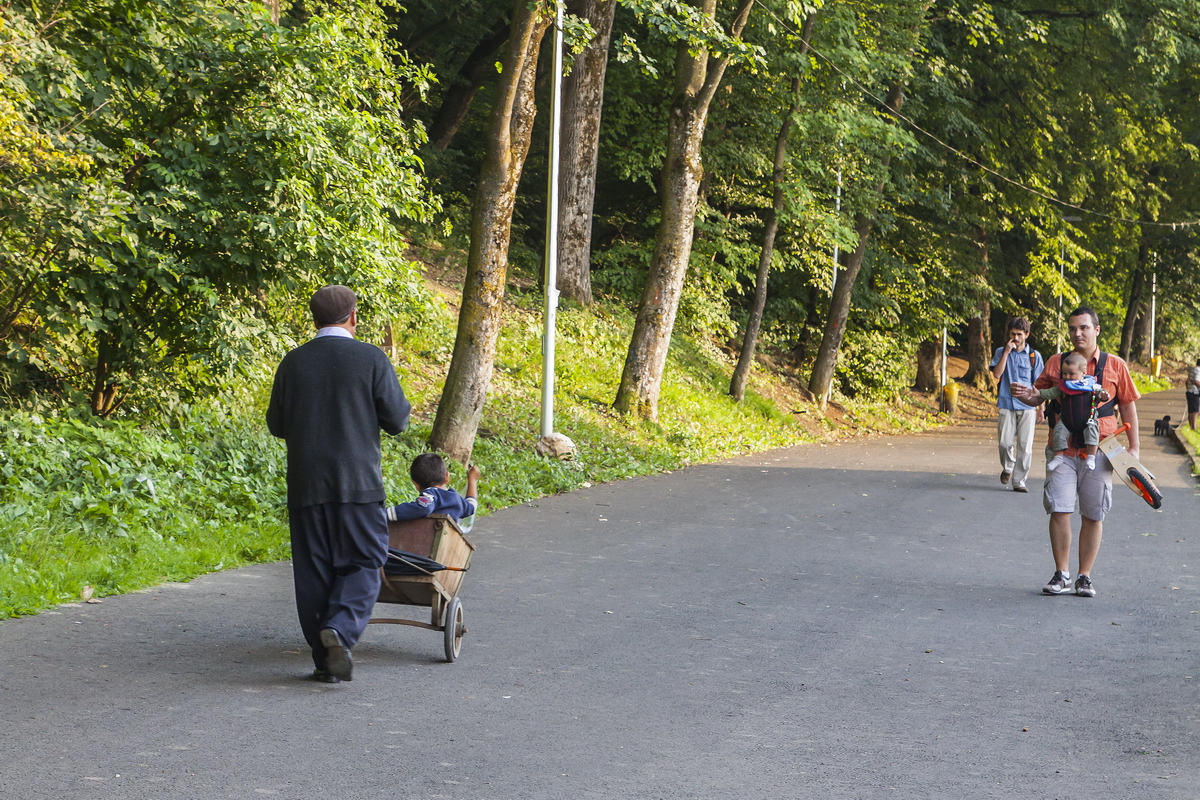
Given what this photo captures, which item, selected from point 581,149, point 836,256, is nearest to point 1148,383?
point 836,256

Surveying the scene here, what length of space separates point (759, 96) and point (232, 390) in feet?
52.7

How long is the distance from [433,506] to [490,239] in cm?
772

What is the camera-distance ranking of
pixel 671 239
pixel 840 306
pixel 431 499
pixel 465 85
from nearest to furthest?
1. pixel 431 499
2. pixel 671 239
3. pixel 840 306
4. pixel 465 85

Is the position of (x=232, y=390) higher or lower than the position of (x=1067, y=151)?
lower

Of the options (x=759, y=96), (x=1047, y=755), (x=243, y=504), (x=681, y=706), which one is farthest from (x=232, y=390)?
(x=759, y=96)

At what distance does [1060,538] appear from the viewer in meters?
8.97

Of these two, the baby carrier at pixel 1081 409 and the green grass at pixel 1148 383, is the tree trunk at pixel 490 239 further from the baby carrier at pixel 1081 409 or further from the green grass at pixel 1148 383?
the green grass at pixel 1148 383

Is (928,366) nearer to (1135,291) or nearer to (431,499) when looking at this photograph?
(1135,291)

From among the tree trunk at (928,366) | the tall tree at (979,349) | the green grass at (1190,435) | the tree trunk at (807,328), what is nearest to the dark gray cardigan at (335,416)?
the green grass at (1190,435)

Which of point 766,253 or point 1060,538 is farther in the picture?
point 766,253

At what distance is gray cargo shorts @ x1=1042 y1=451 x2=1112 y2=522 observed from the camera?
8.80m

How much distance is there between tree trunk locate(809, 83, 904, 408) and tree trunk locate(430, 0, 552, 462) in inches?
581

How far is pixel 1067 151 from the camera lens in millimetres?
32906

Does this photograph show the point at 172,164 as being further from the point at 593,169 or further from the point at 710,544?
the point at 593,169
